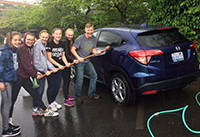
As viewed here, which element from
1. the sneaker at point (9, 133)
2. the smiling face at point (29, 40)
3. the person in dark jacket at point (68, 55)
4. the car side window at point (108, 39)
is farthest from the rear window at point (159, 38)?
the sneaker at point (9, 133)

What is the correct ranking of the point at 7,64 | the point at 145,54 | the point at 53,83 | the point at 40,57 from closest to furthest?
the point at 7,64 → the point at 145,54 → the point at 40,57 → the point at 53,83

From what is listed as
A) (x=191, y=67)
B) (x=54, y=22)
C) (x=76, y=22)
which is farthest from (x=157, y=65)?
(x=54, y=22)

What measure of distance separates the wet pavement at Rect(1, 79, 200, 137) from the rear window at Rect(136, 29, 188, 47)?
4.26ft

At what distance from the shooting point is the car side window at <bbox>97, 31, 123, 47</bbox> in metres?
4.45

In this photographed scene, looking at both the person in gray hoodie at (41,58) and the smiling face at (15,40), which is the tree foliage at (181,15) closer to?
the person in gray hoodie at (41,58)

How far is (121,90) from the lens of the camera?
4473mm

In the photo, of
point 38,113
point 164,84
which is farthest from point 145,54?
point 38,113

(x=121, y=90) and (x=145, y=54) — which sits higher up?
(x=145, y=54)

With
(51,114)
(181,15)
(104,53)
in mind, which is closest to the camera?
(51,114)

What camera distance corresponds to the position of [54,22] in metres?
10.8

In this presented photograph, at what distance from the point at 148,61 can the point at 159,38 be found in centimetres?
59

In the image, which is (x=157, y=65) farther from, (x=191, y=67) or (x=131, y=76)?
(x=191, y=67)

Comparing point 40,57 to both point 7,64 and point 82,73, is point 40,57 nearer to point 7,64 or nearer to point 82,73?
point 7,64

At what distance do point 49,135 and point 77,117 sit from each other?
0.76 meters
